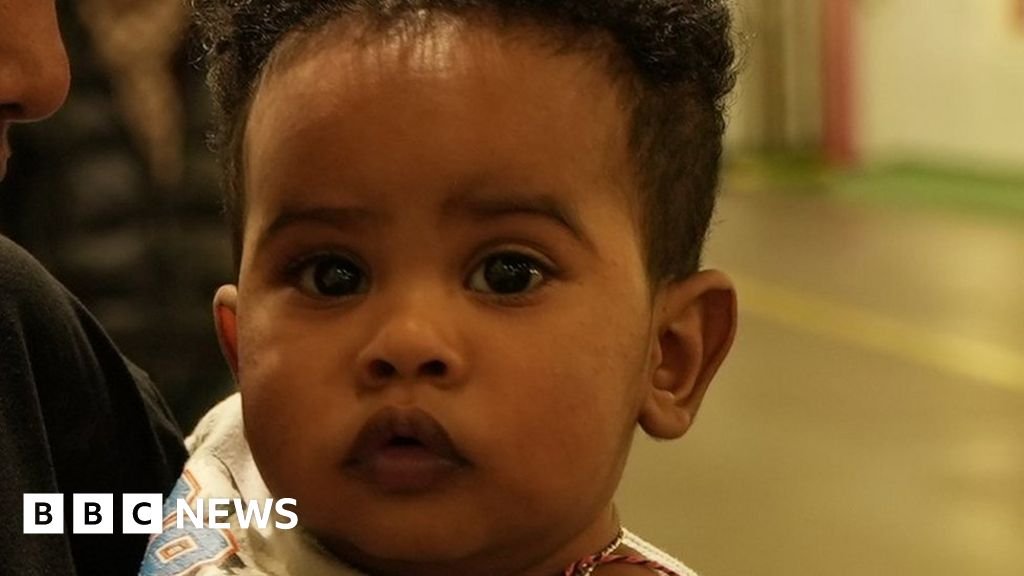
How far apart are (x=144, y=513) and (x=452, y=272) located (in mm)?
345

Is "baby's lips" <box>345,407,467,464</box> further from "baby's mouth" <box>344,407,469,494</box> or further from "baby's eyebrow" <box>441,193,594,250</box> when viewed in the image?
"baby's eyebrow" <box>441,193,594,250</box>

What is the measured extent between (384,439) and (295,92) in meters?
0.23

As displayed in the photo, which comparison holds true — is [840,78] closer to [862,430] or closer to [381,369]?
[862,430]

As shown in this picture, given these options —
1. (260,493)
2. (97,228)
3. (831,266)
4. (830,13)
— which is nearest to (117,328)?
(97,228)

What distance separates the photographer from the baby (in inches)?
36.7

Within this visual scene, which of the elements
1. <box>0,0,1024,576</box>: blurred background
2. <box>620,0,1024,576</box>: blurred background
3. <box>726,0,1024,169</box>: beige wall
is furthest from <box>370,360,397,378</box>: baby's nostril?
<box>726,0,1024,169</box>: beige wall

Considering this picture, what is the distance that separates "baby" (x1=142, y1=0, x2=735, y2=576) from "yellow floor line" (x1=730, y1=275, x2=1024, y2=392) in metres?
3.45

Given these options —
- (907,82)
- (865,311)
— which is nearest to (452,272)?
(865,311)

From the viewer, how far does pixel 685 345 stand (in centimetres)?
110

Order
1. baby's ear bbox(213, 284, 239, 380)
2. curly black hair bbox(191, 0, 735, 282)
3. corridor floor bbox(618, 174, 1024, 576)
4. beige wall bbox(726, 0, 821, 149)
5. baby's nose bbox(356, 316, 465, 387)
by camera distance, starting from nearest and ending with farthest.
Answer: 1. baby's nose bbox(356, 316, 465, 387)
2. curly black hair bbox(191, 0, 735, 282)
3. baby's ear bbox(213, 284, 239, 380)
4. corridor floor bbox(618, 174, 1024, 576)
5. beige wall bbox(726, 0, 821, 149)

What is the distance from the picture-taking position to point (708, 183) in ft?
3.65

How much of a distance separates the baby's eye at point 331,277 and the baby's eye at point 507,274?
7 centimetres

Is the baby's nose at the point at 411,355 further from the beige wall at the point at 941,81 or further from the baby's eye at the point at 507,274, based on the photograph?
the beige wall at the point at 941,81

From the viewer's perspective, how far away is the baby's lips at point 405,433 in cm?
91
